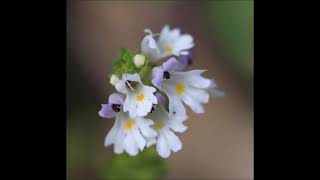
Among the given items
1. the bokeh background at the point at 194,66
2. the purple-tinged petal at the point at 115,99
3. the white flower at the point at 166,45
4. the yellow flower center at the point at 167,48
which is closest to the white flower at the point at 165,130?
the purple-tinged petal at the point at 115,99

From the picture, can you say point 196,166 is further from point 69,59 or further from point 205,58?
point 69,59

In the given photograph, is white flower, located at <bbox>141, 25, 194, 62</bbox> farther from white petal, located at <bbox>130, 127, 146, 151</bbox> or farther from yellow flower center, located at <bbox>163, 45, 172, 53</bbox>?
white petal, located at <bbox>130, 127, 146, 151</bbox>

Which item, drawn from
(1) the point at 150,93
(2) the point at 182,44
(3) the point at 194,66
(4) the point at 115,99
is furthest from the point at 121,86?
(3) the point at 194,66

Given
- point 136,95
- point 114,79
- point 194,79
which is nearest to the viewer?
point 136,95

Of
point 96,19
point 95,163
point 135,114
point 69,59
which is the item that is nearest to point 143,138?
point 135,114

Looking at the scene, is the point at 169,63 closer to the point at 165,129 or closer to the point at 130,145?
the point at 165,129

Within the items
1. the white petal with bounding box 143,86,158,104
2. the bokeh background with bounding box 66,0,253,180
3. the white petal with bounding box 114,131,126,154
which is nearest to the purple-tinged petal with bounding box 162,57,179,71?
the white petal with bounding box 143,86,158,104

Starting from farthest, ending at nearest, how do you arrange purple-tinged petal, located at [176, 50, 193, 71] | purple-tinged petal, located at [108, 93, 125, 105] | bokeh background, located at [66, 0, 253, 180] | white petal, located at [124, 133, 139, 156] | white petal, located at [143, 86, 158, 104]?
1. bokeh background, located at [66, 0, 253, 180]
2. purple-tinged petal, located at [176, 50, 193, 71]
3. white petal, located at [124, 133, 139, 156]
4. purple-tinged petal, located at [108, 93, 125, 105]
5. white petal, located at [143, 86, 158, 104]
